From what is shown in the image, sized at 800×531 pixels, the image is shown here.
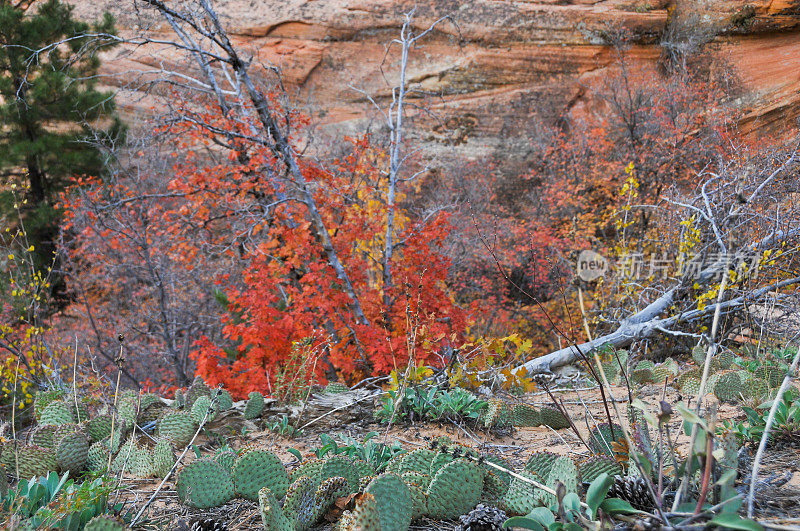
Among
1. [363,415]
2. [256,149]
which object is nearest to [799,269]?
[363,415]

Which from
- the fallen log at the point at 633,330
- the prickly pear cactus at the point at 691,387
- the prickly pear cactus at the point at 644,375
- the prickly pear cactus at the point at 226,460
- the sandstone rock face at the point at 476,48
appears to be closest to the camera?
the prickly pear cactus at the point at 226,460

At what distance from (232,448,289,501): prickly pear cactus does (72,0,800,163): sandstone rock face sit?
14546 millimetres

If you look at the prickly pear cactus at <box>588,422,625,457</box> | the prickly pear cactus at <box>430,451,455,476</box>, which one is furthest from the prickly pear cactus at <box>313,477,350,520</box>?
the prickly pear cactus at <box>588,422,625,457</box>

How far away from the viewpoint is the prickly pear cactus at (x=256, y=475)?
7.50 ft

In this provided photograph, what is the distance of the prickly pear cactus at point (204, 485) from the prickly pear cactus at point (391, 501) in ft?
2.78

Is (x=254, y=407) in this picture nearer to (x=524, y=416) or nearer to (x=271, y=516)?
(x=524, y=416)

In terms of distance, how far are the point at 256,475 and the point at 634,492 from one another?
1517 millimetres

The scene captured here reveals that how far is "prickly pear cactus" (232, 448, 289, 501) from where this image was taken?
2.29m

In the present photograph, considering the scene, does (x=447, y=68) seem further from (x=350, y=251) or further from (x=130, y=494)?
(x=130, y=494)

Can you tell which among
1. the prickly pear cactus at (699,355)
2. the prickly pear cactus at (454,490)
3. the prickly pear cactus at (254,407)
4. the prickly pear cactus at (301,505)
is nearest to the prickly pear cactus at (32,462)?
the prickly pear cactus at (254,407)

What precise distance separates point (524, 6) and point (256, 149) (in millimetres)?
14085

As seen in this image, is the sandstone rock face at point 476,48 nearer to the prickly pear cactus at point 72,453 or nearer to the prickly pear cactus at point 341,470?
the prickly pear cactus at point 72,453

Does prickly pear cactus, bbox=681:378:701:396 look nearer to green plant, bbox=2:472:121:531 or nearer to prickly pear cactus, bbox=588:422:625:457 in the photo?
prickly pear cactus, bbox=588:422:625:457

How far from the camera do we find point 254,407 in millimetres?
3711
